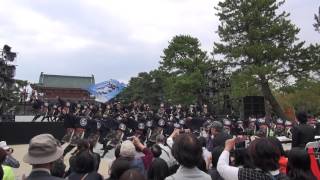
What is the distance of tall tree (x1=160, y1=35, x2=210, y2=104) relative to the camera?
110 feet

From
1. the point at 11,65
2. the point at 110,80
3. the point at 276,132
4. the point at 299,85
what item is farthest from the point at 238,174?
the point at 299,85

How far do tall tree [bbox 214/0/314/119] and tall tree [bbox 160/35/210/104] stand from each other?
9.29 feet

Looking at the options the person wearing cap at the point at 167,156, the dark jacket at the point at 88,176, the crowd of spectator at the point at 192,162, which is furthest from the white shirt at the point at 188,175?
the person wearing cap at the point at 167,156

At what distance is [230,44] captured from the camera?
32062 millimetres

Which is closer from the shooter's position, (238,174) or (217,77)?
(238,174)

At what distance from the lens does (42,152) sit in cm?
294

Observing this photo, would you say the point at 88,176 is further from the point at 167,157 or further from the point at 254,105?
the point at 254,105

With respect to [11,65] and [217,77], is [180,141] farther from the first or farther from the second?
[217,77]

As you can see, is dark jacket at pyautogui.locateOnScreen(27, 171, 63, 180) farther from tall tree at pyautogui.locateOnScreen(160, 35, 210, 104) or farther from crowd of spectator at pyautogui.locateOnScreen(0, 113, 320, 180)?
tall tree at pyautogui.locateOnScreen(160, 35, 210, 104)

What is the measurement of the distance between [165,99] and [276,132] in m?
21.5

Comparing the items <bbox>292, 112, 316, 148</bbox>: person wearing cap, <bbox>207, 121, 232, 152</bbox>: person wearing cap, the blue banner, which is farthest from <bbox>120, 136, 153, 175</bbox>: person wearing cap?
the blue banner

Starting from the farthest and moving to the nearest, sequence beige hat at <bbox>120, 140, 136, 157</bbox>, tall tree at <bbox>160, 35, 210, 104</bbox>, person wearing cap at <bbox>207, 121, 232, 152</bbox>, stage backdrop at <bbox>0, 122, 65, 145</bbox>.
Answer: tall tree at <bbox>160, 35, 210, 104</bbox> < stage backdrop at <bbox>0, 122, 65, 145</bbox> < person wearing cap at <bbox>207, 121, 232, 152</bbox> < beige hat at <bbox>120, 140, 136, 157</bbox>

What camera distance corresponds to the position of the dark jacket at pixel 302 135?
20.2 ft

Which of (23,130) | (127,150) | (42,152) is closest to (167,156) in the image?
(127,150)
